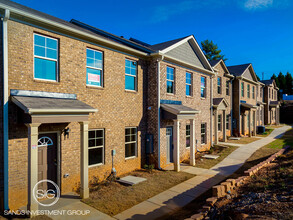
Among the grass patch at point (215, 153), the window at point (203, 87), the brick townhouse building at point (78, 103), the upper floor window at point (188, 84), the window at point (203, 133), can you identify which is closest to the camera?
the brick townhouse building at point (78, 103)

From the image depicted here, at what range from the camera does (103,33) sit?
14.0m

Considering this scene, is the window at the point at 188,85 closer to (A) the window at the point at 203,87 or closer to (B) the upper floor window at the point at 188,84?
(B) the upper floor window at the point at 188,84

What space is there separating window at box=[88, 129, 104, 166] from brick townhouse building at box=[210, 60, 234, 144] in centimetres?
1179

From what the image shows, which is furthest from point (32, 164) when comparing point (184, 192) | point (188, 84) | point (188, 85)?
point (188, 85)

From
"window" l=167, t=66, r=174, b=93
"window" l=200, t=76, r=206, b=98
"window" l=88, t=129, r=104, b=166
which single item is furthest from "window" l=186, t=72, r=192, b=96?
"window" l=88, t=129, r=104, b=166

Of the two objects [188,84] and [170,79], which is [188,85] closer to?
[188,84]

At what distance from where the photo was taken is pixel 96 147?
9.60 metres

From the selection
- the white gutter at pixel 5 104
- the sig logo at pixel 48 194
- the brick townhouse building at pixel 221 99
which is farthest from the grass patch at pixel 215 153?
the white gutter at pixel 5 104

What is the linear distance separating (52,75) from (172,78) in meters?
7.56

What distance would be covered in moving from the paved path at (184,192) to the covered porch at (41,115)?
231cm

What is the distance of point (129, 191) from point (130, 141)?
3211 mm

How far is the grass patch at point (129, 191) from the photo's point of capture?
7375 mm

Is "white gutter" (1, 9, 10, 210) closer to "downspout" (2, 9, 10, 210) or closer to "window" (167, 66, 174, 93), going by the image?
"downspout" (2, 9, 10, 210)

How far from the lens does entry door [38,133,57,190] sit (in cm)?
796
